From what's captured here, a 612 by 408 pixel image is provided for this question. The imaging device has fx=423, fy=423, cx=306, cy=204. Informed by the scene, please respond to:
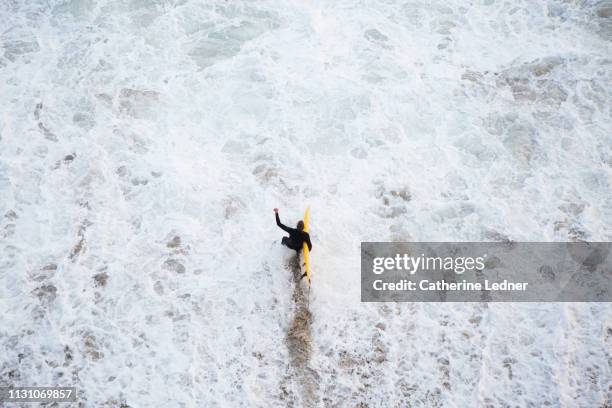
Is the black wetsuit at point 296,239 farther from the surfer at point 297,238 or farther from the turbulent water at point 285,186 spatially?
the turbulent water at point 285,186

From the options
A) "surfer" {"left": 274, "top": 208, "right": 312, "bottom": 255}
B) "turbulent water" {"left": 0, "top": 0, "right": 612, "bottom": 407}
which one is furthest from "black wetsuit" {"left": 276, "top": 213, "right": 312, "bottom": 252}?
"turbulent water" {"left": 0, "top": 0, "right": 612, "bottom": 407}

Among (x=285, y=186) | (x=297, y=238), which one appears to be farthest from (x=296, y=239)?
(x=285, y=186)

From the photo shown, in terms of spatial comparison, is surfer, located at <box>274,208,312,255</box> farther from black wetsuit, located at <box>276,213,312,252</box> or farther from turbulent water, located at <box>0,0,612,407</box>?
turbulent water, located at <box>0,0,612,407</box>

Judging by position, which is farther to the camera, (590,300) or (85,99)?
(85,99)

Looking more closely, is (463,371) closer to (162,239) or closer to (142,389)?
(142,389)

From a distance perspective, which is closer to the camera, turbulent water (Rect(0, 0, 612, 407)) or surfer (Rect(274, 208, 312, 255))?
turbulent water (Rect(0, 0, 612, 407))

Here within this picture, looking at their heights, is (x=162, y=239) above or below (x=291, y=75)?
below

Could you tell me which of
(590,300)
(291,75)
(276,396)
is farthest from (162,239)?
(590,300)

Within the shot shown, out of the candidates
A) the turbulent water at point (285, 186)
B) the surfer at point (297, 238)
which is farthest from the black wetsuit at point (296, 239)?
the turbulent water at point (285, 186)
